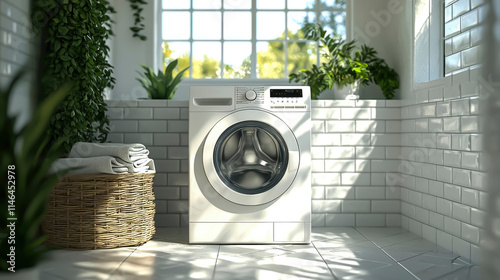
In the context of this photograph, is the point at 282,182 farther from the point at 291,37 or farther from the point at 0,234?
the point at 0,234

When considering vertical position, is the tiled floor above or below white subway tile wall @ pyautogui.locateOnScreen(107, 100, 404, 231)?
below

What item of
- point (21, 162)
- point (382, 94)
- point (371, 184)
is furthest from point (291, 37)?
point (21, 162)

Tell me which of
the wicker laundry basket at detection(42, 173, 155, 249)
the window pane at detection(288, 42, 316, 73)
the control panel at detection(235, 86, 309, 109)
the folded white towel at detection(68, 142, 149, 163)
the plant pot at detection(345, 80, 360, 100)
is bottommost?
the wicker laundry basket at detection(42, 173, 155, 249)

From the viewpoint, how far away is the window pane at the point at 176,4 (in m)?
4.46

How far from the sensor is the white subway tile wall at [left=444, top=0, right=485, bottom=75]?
9.19 ft

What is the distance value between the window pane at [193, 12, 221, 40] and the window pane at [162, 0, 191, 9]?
0.36 feet

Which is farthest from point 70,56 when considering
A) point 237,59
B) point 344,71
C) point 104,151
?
point 344,71

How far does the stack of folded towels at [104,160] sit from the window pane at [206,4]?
173cm

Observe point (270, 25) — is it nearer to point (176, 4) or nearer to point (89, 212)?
point (176, 4)

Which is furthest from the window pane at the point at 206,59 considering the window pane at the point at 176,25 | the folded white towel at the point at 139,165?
the folded white towel at the point at 139,165

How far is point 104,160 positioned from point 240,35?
1970 mm

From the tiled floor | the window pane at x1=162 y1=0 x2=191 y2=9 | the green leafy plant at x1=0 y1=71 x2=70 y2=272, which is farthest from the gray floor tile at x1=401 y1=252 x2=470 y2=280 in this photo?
the window pane at x1=162 y1=0 x2=191 y2=9

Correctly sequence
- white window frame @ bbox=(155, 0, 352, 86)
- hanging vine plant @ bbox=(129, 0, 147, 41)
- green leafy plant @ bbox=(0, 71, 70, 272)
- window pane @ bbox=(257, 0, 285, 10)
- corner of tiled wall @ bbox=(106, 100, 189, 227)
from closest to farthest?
green leafy plant @ bbox=(0, 71, 70, 272) → corner of tiled wall @ bbox=(106, 100, 189, 227) → hanging vine plant @ bbox=(129, 0, 147, 41) → white window frame @ bbox=(155, 0, 352, 86) → window pane @ bbox=(257, 0, 285, 10)

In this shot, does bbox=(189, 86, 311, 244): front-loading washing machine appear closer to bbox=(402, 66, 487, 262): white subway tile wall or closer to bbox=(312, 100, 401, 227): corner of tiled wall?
bbox=(312, 100, 401, 227): corner of tiled wall
